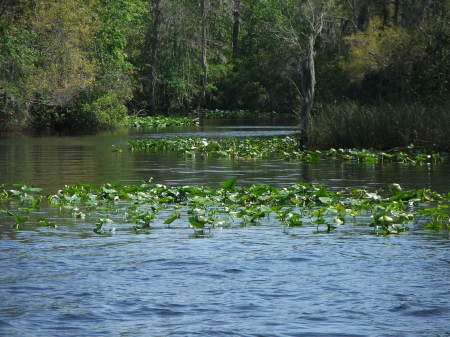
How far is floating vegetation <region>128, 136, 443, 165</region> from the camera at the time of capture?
24.5 meters

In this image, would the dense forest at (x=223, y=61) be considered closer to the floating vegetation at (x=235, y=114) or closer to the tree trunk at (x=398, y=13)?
the tree trunk at (x=398, y=13)

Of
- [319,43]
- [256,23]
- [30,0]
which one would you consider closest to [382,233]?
[30,0]

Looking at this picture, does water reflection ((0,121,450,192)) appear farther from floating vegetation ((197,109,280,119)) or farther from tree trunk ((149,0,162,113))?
floating vegetation ((197,109,280,119))

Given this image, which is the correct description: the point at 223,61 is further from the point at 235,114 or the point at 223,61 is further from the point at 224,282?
the point at 224,282

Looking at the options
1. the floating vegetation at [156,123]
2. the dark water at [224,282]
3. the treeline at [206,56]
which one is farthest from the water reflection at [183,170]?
the floating vegetation at [156,123]

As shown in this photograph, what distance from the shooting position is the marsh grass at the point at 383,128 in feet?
84.6

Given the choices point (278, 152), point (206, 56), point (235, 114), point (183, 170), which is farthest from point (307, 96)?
point (206, 56)

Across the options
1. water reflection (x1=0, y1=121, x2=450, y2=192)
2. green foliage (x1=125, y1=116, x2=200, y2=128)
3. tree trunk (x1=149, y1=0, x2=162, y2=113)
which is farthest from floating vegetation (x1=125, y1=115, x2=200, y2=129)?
water reflection (x1=0, y1=121, x2=450, y2=192)

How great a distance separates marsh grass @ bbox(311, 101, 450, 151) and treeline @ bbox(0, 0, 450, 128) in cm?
175

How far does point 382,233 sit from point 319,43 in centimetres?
6399

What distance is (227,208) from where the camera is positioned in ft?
44.7

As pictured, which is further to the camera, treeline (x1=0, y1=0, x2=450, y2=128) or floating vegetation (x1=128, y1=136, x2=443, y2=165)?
treeline (x1=0, y1=0, x2=450, y2=128)

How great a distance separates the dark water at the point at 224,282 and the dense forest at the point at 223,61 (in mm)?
15331

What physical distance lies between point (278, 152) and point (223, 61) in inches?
2120
